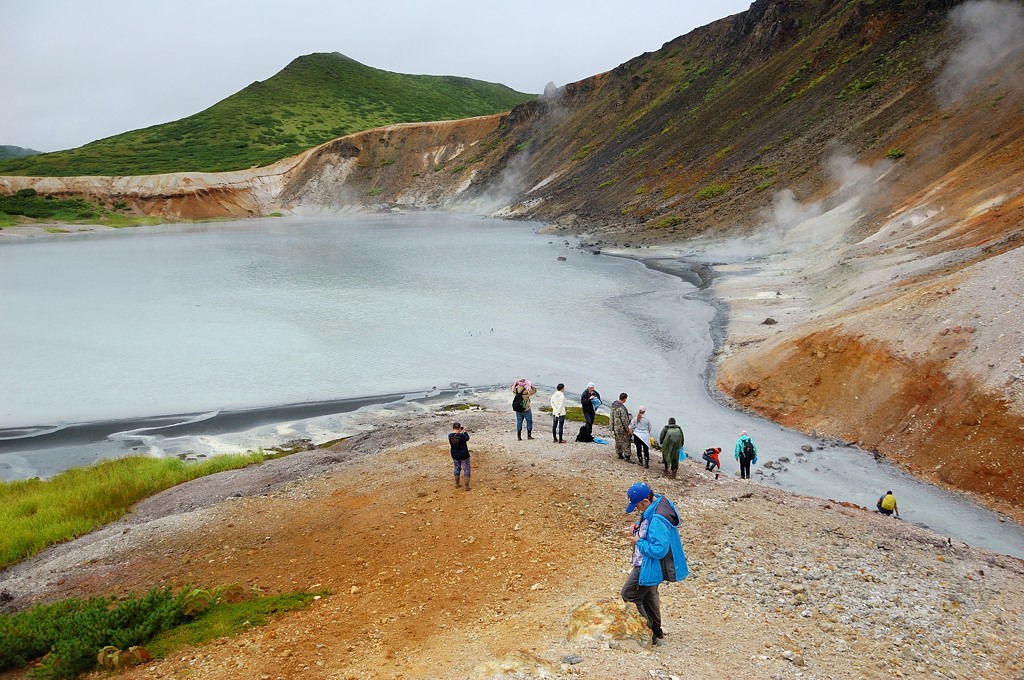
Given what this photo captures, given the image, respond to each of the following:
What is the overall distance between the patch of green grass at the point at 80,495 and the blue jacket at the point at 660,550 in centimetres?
1219

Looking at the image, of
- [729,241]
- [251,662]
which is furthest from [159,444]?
[729,241]

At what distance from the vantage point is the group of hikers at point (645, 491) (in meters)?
6.68

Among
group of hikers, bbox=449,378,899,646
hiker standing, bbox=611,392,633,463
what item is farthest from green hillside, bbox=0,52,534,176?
hiker standing, bbox=611,392,633,463

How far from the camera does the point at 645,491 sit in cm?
679

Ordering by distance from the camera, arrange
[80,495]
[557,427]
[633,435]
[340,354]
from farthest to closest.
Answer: [340,354] < [557,427] < [80,495] < [633,435]

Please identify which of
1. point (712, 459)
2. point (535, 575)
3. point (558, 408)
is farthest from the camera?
point (712, 459)

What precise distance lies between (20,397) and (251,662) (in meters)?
20.1

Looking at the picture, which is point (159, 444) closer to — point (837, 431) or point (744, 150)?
point (837, 431)

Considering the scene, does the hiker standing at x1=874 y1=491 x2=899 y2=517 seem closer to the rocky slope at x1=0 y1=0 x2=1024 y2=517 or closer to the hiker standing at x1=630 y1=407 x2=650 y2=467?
the rocky slope at x1=0 y1=0 x2=1024 y2=517

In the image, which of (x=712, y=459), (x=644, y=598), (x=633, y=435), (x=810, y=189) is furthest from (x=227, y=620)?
(x=810, y=189)

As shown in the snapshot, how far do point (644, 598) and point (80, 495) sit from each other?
44.9ft

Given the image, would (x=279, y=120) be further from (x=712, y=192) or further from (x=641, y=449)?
(x=641, y=449)

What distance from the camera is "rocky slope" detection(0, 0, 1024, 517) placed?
1748 centimetres

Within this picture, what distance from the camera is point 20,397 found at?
22172 millimetres
